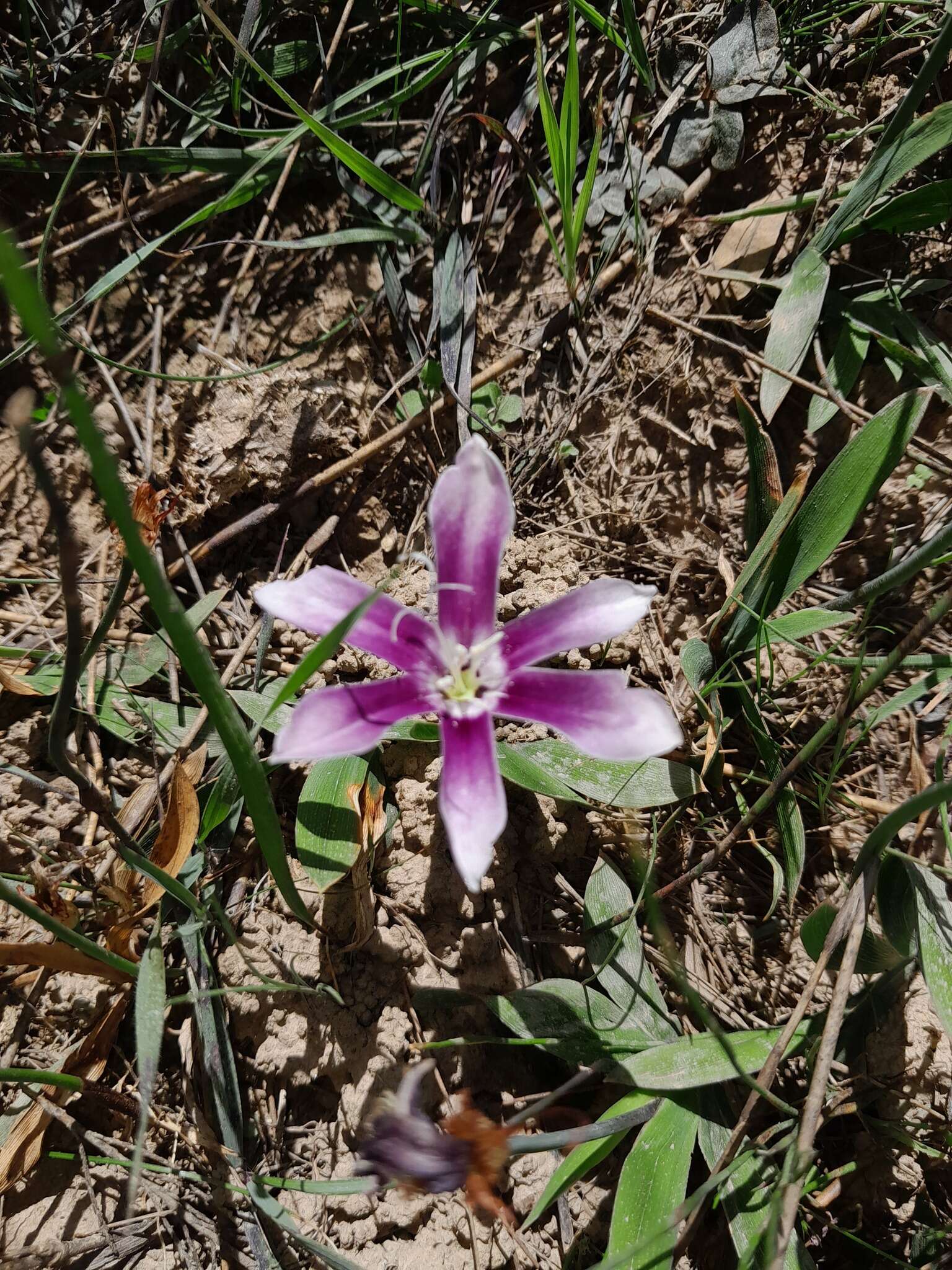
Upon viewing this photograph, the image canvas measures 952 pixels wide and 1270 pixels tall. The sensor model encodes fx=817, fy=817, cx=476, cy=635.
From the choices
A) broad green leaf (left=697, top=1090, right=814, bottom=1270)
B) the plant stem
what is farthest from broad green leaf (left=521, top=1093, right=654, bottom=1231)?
the plant stem

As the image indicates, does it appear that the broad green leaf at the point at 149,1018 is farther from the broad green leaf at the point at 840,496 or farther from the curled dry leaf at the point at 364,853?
the broad green leaf at the point at 840,496

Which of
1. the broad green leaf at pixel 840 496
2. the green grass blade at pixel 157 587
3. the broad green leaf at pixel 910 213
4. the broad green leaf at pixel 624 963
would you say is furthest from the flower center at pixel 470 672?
the broad green leaf at pixel 910 213

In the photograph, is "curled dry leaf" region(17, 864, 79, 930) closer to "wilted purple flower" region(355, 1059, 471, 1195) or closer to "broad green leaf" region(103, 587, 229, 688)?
"broad green leaf" region(103, 587, 229, 688)

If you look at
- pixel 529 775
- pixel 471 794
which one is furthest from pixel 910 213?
pixel 471 794

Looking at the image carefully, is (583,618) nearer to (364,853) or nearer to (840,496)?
(364,853)

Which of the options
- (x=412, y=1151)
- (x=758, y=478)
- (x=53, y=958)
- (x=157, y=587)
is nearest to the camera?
(x=157, y=587)

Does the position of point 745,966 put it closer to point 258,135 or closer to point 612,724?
point 612,724
